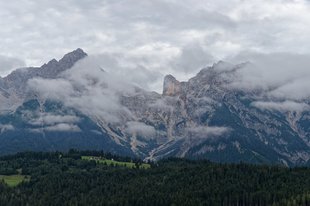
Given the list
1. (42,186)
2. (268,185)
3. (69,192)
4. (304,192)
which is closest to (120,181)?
(69,192)

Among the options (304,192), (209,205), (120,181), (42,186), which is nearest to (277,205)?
(304,192)

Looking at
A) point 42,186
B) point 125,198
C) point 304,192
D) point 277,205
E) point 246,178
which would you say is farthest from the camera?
point 42,186

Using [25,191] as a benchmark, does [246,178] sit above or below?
above

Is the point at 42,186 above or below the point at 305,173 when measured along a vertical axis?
below

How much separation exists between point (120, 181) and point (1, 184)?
70361 millimetres

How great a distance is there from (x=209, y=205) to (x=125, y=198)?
44.8 m

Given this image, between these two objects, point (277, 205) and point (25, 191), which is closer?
point (277, 205)

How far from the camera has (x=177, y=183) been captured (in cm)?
18462

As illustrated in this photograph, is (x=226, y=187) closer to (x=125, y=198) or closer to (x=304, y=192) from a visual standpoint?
(x=304, y=192)

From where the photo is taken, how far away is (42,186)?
190m

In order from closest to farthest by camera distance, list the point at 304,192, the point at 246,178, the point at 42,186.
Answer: the point at 304,192 < the point at 246,178 < the point at 42,186

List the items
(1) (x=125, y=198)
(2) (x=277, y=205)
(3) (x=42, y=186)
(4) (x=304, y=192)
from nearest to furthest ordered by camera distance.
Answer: (2) (x=277, y=205), (4) (x=304, y=192), (1) (x=125, y=198), (3) (x=42, y=186)

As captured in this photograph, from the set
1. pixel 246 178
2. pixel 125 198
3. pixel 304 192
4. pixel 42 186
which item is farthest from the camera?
pixel 42 186

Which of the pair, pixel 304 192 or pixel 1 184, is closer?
pixel 304 192
